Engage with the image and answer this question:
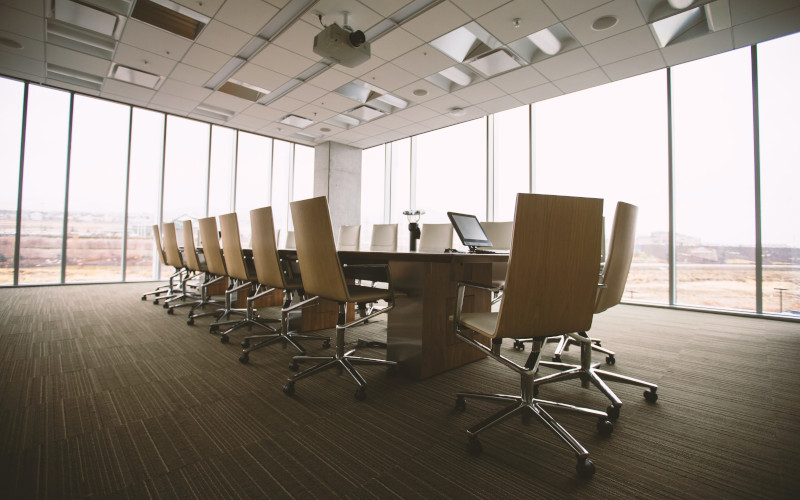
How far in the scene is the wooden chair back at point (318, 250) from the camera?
2.01m

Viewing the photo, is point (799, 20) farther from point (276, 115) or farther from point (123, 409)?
point (276, 115)

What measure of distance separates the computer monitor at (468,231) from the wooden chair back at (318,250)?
1023mm

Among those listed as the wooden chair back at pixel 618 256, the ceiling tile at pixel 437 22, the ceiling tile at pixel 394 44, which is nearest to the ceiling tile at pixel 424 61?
the ceiling tile at pixel 394 44

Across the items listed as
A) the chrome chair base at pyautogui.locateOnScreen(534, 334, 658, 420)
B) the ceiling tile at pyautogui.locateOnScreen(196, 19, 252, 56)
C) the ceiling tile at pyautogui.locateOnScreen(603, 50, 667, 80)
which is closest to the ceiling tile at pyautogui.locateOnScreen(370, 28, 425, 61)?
the ceiling tile at pyautogui.locateOnScreen(196, 19, 252, 56)

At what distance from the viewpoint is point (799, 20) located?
398 centimetres

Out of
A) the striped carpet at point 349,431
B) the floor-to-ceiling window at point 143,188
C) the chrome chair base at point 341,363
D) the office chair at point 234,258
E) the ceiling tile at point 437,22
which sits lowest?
the striped carpet at point 349,431

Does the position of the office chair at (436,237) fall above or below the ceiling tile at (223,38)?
below

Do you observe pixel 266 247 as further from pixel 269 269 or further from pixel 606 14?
pixel 606 14

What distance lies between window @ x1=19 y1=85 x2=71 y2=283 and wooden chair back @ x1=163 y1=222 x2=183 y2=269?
3.28 metres

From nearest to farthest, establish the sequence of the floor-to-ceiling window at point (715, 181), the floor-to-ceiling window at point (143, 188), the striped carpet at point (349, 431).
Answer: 1. the striped carpet at point (349, 431)
2. the floor-to-ceiling window at point (715, 181)
3. the floor-to-ceiling window at point (143, 188)

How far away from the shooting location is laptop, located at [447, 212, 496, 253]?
268 centimetres

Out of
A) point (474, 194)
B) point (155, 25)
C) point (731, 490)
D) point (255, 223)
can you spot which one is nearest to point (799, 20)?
point (474, 194)

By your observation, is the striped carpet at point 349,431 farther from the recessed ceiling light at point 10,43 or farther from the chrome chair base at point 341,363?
the recessed ceiling light at point 10,43

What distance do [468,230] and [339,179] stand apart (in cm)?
668
